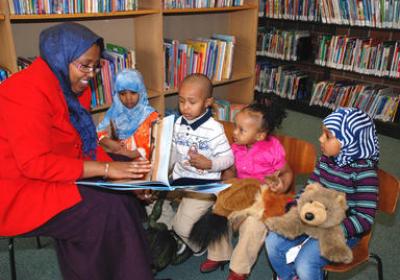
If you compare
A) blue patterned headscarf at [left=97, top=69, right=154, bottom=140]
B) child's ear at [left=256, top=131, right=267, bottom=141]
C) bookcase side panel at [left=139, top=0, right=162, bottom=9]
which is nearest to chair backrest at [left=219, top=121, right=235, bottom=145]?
child's ear at [left=256, top=131, right=267, bottom=141]

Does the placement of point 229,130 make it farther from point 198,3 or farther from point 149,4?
point 198,3

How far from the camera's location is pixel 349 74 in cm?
444

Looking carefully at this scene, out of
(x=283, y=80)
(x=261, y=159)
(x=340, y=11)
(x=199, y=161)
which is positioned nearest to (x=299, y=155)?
(x=261, y=159)

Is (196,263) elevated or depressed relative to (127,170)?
depressed

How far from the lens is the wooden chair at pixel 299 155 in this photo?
1.74 meters

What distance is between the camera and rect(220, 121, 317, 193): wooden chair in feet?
5.70

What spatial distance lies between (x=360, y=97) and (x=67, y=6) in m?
3.05

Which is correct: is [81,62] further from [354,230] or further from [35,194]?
[354,230]

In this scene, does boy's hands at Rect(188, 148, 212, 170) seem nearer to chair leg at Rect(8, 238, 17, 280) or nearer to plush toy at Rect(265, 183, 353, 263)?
plush toy at Rect(265, 183, 353, 263)

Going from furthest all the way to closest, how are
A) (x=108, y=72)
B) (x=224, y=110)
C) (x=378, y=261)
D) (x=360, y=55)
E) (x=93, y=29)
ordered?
1. (x=360, y=55)
2. (x=224, y=110)
3. (x=93, y=29)
4. (x=108, y=72)
5. (x=378, y=261)

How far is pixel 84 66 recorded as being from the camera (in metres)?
1.40

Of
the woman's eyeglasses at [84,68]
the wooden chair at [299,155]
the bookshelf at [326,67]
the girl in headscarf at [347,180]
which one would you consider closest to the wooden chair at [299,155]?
the wooden chair at [299,155]

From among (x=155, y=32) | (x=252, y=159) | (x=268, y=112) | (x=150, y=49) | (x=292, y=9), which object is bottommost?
(x=252, y=159)

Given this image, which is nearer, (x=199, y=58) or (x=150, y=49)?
(x=150, y=49)
